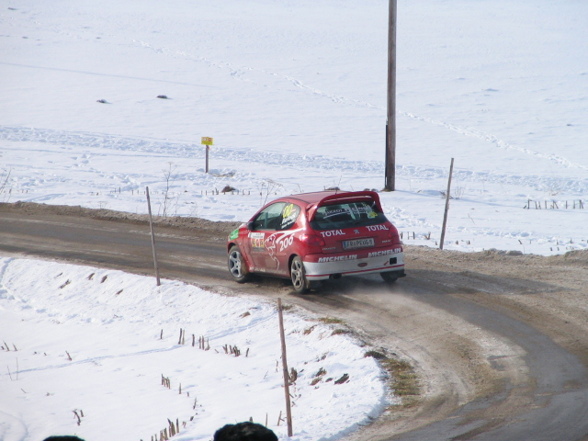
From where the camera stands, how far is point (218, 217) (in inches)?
814

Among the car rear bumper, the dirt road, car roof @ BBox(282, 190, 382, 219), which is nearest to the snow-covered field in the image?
the dirt road

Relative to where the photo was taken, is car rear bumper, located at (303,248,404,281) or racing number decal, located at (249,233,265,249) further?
racing number decal, located at (249,233,265,249)

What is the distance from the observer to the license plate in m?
12.1

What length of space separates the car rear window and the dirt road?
1.14 meters

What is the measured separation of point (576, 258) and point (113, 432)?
902 centimetres

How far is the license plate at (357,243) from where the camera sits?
12055 millimetres

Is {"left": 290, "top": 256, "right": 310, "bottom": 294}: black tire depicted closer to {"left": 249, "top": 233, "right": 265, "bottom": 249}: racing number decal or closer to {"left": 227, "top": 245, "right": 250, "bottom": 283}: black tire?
{"left": 249, "top": 233, "right": 265, "bottom": 249}: racing number decal

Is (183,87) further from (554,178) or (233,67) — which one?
(554,178)

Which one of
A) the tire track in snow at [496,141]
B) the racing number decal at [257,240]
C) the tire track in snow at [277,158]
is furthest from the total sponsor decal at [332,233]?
the tire track in snow at [496,141]

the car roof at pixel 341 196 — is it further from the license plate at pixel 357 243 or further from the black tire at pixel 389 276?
the black tire at pixel 389 276

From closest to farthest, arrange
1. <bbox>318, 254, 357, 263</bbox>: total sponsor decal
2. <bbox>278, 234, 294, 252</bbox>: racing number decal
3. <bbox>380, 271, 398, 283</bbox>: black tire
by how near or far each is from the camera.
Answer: <bbox>318, 254, 357, 263</bbox>: total sponsor decal → <bbox>278, 234, 294, 252</bbox>: racing number decal → <bbox>380, 271, 398, 283</bbox>: black tire

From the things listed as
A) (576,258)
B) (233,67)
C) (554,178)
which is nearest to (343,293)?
(576,258)

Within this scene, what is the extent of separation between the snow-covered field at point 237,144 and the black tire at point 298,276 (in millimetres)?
836

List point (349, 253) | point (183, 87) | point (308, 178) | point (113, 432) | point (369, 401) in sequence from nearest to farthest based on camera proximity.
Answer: point (369, 401) < point (113, 432) < point (349, 253) < point (308, 178) < point (183, 87)
